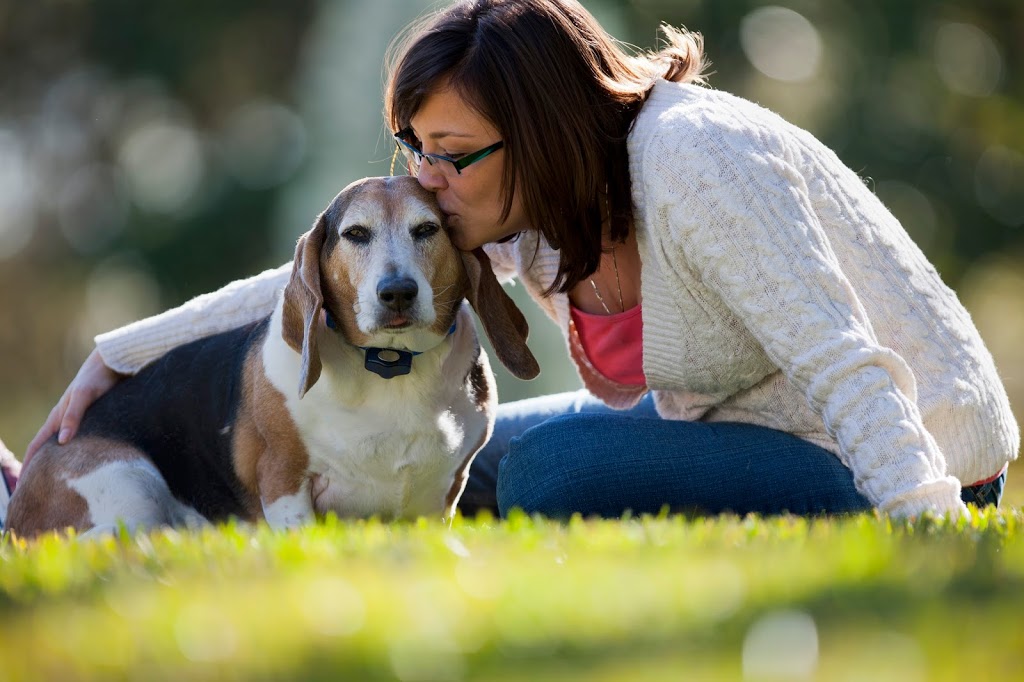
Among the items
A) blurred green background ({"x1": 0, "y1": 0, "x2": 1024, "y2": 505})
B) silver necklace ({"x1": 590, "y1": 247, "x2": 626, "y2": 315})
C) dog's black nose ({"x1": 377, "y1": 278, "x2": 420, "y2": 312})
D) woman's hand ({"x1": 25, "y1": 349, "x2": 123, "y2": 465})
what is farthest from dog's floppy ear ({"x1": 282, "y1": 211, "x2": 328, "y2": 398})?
blurred green background ({"x1": 0, "y1": 0, "x2": 1024, "y2": 505})

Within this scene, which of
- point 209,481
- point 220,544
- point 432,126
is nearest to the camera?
point 220,544

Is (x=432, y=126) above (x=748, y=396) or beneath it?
above

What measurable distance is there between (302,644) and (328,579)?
42 centimetres

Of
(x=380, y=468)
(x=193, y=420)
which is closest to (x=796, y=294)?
(x=380, y=468)

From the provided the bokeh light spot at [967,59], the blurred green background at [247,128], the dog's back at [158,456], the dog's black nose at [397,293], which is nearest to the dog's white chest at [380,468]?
the dog's back at [158,456]

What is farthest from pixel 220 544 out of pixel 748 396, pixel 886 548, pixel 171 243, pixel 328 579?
pixel 171 243

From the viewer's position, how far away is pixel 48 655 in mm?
1688

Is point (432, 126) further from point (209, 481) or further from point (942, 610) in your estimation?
point (942, 610)

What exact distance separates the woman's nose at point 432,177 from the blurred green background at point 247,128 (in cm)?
1246

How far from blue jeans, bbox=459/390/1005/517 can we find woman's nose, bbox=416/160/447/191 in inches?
A: 35.1

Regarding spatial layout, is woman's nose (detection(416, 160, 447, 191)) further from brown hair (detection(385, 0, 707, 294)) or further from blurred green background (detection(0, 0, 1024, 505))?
blurred green background (detection(0, 0, 1024, 505))

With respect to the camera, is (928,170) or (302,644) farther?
(928,170)

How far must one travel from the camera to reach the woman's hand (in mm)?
4598

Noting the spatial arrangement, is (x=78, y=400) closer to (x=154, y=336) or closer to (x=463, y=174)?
(x=154, y=336)
